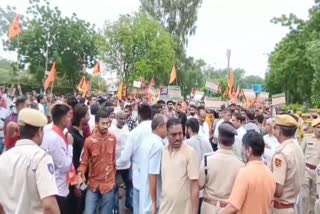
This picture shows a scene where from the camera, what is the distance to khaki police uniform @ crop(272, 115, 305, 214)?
5.55 metres

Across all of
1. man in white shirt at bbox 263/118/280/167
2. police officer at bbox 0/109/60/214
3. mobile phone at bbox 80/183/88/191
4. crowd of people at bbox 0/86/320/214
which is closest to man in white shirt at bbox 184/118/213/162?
crowd of people at bbox 0/86/320/214

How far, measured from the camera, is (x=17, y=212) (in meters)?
3.96

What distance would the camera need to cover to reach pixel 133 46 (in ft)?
146

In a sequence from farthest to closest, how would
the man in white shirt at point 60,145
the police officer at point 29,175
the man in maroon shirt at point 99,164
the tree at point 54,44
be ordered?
1. the tree at point 54,44
2. the man in maroon shirt at point 99,164
3. the man in white shirt at point 60,145
4. the police officer at point 29,175

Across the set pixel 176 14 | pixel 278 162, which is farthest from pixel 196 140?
pixel 176 14

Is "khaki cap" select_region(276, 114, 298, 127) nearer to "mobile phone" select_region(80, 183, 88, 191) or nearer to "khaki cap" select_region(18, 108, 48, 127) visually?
"mobile phone" select_region(80, 183, 88, 191)

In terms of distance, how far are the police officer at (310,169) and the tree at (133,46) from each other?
36.2 metres

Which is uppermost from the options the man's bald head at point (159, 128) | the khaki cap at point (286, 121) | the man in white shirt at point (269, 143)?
the khaki cap at point (286, 121)

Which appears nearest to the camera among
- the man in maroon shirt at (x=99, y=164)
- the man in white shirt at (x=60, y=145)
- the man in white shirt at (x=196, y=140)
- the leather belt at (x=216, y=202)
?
the leather belt at (x=216, y=202)

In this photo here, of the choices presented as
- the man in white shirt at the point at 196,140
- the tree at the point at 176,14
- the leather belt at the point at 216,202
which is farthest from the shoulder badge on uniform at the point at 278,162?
the tree at the point at 176,14

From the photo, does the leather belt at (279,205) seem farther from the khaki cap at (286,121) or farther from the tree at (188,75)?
the tree at (188,75)

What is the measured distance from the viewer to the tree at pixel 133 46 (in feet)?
144

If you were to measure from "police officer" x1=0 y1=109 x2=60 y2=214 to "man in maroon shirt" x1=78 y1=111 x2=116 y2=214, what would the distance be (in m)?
2.56

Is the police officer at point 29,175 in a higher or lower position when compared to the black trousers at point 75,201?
higher
